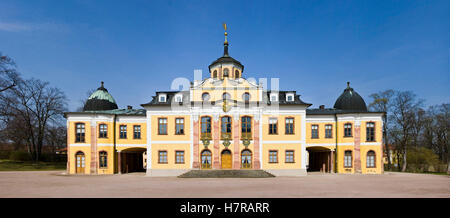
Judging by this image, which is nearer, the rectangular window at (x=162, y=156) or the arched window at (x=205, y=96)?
the rectangular window at (x=162, y=156)

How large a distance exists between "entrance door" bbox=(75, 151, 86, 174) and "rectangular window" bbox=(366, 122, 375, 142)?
110 feet

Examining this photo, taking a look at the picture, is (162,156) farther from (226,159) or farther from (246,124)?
(246,124)

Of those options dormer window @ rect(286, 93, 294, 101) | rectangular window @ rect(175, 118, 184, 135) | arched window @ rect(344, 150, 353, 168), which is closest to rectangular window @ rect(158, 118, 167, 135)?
rectangular window @ rect(175, 118, 184, 135)

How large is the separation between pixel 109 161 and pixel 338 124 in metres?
27.8

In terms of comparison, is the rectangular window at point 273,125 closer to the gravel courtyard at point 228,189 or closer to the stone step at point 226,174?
the stone step at point 226,174

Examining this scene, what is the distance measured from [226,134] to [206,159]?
3.67 metres

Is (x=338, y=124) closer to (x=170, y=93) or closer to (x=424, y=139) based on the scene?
(x=170, y=93)

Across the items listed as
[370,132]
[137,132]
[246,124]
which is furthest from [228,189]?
[370,132]

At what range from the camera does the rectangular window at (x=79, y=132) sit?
31.1 metres

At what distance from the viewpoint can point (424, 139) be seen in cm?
4678

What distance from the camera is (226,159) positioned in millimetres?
30094

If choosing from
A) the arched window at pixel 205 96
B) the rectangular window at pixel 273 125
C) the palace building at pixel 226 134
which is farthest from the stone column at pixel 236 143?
the arched window at pixel 205 96

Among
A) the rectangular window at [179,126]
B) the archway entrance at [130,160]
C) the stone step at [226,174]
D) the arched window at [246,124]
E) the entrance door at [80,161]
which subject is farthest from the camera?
the archway entrance at [130,160]

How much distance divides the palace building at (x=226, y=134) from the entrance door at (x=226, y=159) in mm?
113
